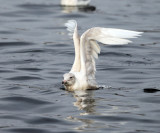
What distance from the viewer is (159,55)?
1579 centimetres

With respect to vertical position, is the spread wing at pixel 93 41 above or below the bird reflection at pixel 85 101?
above

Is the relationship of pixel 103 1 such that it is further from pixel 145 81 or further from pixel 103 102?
pixel 103 102

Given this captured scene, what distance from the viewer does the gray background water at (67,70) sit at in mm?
10031

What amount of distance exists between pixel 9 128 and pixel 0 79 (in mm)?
3629

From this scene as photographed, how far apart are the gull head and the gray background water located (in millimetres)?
230

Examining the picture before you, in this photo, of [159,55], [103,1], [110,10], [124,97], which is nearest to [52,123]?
[124,97]

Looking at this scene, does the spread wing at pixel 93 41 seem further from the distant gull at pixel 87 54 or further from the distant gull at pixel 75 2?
the distant gull at pixel 75 2

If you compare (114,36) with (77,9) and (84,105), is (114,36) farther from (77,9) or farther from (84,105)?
(77,9)

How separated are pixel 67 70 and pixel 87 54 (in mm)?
2369

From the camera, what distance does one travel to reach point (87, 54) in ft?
39.1

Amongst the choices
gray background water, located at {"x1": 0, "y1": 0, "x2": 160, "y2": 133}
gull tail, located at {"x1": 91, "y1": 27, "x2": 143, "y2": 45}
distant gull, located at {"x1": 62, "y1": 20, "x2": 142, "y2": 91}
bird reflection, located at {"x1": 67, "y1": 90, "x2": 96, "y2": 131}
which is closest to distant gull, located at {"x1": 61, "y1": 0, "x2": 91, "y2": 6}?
gray background water, located at {"x1": 0, "y1": 0, "x2": 160, "y2": 133}

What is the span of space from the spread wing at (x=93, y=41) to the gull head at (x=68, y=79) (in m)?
0.29

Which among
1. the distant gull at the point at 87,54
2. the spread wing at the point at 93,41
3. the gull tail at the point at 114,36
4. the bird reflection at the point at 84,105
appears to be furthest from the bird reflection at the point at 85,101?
the gull tail at the point at 114,36

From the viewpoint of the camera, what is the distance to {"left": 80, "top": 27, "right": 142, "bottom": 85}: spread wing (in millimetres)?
11109
